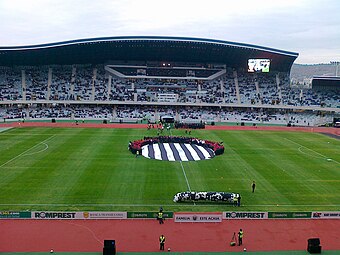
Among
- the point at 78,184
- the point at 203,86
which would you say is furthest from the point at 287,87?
the point at 78,184

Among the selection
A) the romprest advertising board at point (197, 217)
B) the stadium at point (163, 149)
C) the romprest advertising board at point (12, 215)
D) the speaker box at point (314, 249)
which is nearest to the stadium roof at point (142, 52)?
the stadium at point (163, 149)

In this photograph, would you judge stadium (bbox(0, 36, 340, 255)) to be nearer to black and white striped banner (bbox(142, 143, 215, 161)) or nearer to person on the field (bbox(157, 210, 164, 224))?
black and white striped banner (bbox(142, 143, 215, 161))

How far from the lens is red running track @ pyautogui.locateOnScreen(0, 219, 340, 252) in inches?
763

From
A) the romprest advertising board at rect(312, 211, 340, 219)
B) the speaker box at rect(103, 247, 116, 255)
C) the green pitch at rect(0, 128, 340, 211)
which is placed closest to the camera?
the speaker box at rect(103, 247, 116, 255)

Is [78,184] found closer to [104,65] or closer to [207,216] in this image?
[207,216]

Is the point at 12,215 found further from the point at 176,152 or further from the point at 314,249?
the point at 176,152

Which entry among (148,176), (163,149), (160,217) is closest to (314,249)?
(160,217)

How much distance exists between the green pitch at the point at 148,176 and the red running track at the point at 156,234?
82.4 inches

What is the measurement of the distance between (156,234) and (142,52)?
62.2 meters

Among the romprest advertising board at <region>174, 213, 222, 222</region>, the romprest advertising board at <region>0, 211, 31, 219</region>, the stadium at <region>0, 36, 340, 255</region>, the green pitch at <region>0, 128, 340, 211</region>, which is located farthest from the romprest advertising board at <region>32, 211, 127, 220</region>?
the romprest advertising board at <region>174, 213, 222, 222</region>

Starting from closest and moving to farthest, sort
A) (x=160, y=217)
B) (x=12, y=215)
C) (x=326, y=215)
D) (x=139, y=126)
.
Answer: (x=12, y=215) < (x=160, y=217) < (x=326, y=215) < (x=139, y=126)

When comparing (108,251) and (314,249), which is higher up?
(108,251)

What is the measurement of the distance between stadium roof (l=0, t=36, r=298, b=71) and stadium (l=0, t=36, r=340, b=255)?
0.39 meters

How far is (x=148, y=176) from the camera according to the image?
31641 mm
